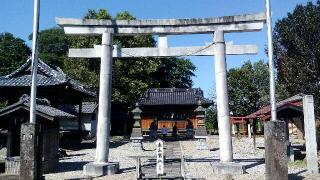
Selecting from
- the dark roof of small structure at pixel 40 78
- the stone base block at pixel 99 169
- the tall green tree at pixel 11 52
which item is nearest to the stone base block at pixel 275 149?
the stone base block at pixel 99 169

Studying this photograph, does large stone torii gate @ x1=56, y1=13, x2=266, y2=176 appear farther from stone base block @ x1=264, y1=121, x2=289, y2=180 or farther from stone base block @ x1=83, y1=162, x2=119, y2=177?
stone base block @ x1=264, y1=121, x2=289, y2=180

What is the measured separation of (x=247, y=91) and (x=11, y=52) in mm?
32192

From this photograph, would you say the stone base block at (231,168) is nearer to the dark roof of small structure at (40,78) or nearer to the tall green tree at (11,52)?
the dark roof of small structure at (40,78)

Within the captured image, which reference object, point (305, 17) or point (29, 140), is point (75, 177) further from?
point (305, 17)

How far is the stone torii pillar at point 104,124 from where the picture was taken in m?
14.0

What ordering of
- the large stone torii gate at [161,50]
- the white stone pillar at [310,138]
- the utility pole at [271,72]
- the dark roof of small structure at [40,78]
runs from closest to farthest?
the utility pole at [271,72] → the white stone pillar at [310,138] → the large stone torii gate at [161,50] → the dark roof of small structure at [40,78]

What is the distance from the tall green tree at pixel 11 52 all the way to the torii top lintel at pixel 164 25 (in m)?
34.4

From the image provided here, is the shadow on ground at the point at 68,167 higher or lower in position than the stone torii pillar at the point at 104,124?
lower

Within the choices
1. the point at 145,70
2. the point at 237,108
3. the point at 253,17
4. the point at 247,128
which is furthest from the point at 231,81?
the point at 253,17

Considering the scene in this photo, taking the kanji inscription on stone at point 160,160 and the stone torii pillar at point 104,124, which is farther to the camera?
the stone torii pillar at point 104,124

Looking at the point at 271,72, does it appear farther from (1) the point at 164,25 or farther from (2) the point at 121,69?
(2) the point at 121,69

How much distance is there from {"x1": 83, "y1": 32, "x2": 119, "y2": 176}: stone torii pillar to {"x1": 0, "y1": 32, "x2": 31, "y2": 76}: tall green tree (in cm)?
3491

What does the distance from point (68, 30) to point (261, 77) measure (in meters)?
38.4

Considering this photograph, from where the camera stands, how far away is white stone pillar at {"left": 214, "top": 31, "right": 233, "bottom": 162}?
1400cm
